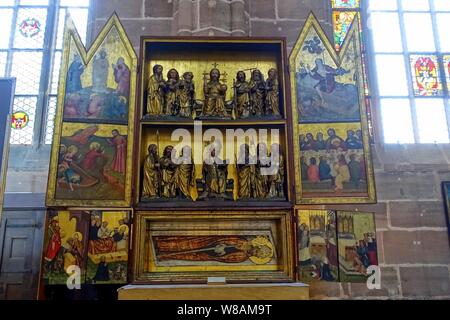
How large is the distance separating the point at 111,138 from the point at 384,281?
3816 millimetres

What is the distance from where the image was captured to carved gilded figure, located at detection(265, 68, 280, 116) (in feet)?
15.7

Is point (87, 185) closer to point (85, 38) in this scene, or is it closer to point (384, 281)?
point (85, 38)

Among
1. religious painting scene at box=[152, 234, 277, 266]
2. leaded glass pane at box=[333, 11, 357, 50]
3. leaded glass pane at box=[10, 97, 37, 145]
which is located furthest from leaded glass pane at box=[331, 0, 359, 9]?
leaded glass pane at box=[10, 97, 37, 145]

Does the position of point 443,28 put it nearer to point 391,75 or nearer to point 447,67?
point 447,67

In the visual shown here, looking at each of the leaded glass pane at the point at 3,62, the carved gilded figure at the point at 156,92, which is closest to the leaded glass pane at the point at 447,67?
the carved gilded figure at the point at 156,92

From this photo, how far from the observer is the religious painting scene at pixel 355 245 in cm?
429

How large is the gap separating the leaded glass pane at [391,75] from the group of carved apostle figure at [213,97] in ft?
9.40

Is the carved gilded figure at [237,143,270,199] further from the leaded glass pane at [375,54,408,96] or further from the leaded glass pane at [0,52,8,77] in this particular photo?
the leaded glass pane at [0,52,8,77]

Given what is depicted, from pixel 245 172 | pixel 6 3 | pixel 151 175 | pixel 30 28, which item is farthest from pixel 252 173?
pixel 6 3

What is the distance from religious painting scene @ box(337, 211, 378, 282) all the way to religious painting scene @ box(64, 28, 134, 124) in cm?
233

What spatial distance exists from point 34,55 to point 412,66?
5.81 metres

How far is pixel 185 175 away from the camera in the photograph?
4660 mm

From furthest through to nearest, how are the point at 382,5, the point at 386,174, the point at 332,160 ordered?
the point at 382,5
the point at 386,174
the point at 332,160

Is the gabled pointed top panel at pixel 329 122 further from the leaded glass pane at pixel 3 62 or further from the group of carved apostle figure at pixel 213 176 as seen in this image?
the leaded glass pane at pixel 3 62
